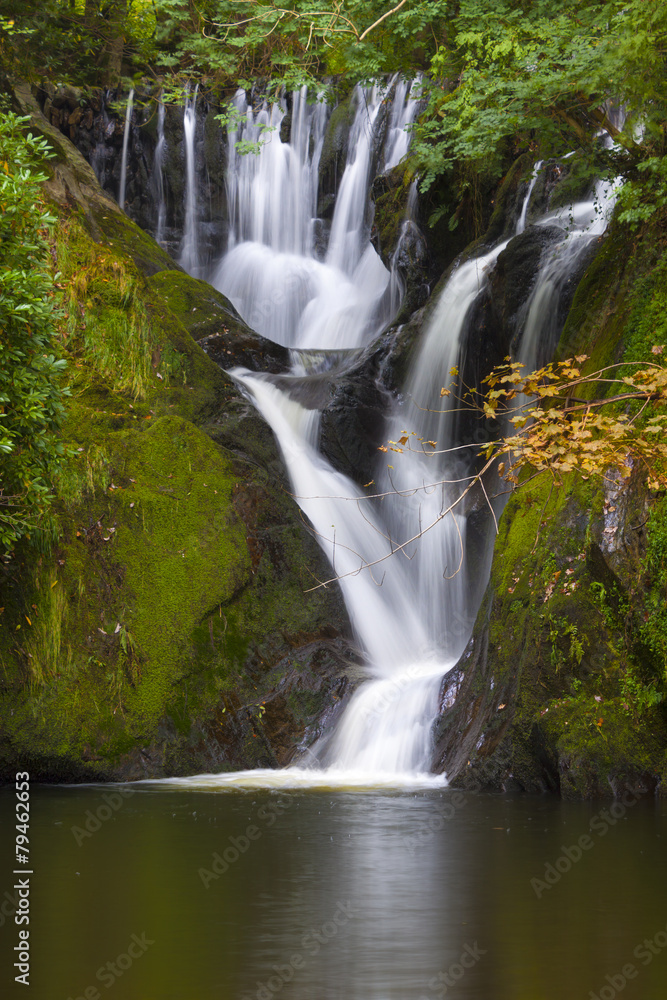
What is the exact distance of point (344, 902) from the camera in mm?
4945

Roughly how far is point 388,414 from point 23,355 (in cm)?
717

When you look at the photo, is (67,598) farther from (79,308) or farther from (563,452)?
(563,452)

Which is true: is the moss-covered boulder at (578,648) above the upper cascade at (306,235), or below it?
below

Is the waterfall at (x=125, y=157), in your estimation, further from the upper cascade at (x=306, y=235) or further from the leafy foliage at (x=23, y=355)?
the leafy foliage at (x=23, y=355)

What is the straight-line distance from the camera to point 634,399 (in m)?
8.54

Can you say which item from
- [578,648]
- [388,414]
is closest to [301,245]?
[388,414]

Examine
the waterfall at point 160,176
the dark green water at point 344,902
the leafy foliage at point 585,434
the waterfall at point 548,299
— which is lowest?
the dark green water at point 344,902

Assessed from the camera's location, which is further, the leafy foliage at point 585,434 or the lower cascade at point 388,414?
the lower cascade at point 388,414

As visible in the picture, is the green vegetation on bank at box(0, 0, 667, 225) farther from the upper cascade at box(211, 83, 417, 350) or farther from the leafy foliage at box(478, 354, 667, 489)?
the upper cascade at box(211, 83, 417, 350)

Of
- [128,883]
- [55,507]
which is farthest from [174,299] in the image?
[128,883]

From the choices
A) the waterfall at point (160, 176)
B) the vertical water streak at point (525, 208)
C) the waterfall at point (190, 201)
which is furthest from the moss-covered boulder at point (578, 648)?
the waterfall at point (160, 176)

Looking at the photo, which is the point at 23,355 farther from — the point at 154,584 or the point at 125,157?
the point at 125,157

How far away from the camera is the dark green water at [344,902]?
378 centimetres

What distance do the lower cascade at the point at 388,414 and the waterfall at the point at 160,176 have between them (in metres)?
0.70
